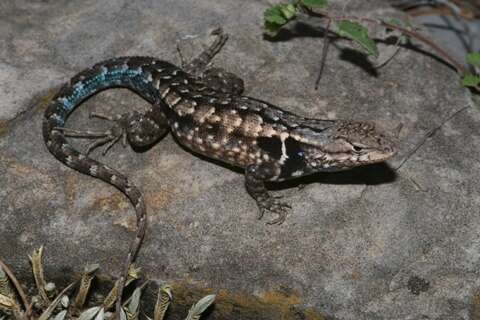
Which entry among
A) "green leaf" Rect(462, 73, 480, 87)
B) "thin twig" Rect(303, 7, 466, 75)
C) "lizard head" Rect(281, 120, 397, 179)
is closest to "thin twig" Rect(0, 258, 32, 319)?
"lizard head" Rect(281, 120, 397, 179)

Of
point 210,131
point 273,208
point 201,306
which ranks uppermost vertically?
point 210,131

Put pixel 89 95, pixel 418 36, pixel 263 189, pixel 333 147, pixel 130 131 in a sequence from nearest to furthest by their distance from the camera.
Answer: pixel 333 147, pixel 263 189, pixel 130 131, pixel 89 95, pixel 418 36

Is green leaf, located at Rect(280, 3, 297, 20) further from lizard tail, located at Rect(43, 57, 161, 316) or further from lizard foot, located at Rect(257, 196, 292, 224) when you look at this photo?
lizard foot, located at Rect(257, 196, 292, 224)

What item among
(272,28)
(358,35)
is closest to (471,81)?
(358,35)

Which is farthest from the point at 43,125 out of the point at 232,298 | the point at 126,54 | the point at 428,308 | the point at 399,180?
the point at 428,308

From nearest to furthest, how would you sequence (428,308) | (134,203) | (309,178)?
1. (428,308)
2. (134,203)
3. (309,178)

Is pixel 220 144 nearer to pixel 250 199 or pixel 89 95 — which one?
pixel 250 199

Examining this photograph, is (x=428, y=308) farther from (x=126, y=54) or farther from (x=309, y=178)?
(x=126, y=54)
